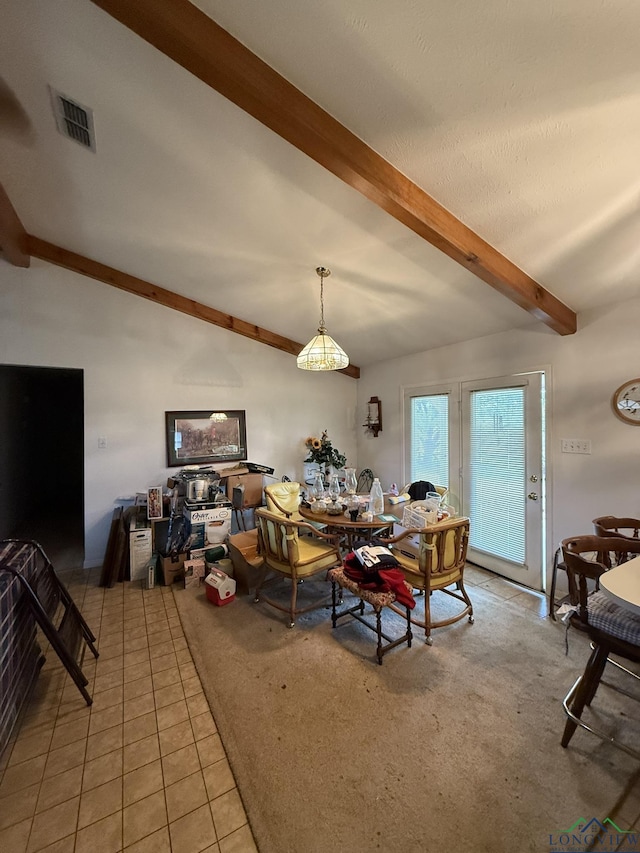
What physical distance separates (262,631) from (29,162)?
3.76 metres

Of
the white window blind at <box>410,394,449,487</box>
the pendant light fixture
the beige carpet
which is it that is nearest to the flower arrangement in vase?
the white window blind at <box>410,394,449,487</box>

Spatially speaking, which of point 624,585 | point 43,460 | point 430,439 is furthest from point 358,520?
point 43,460

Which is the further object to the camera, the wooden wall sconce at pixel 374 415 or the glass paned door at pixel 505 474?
the wooden wall sconce at pixel 374 415

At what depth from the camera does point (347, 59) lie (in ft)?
4.34

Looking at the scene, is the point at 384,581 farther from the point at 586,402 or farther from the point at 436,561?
the point at 586,402

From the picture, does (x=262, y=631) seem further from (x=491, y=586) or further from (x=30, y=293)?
(x=30, y=293)

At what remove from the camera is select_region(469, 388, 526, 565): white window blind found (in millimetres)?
3260

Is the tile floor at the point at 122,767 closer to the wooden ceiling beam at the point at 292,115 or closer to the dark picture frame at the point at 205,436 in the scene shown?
the dark picture frame at the point at 205,436

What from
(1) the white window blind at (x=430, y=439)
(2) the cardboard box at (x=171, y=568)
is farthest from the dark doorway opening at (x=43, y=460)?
(1) the white window blind at (x=430, y=439)

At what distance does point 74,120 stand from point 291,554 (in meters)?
3.11

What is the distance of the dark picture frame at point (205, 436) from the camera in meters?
4.11

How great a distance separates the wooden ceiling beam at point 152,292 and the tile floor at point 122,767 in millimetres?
3526

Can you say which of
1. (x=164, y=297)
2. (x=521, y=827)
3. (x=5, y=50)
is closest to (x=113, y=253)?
(x=164, y=297)

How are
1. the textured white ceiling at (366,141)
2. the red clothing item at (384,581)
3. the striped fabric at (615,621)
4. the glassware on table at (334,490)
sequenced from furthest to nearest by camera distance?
the glassware on table at (334,490) < the red clothing item at (384,581) < the striped fabric at (615,621) < the textured white ceiling at (366,141)
